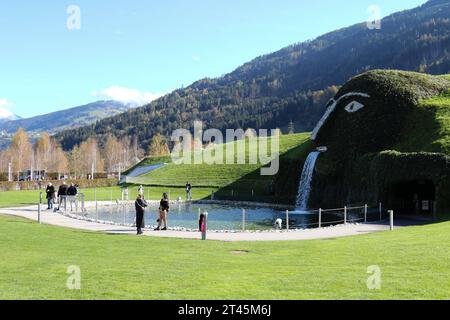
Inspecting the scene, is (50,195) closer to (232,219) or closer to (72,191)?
(72,191)

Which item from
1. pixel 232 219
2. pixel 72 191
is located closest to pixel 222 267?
pixel 232 219

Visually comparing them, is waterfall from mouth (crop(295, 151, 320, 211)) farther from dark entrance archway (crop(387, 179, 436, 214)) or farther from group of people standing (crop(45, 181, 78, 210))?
group of people standing (crop(45, 181, 78, 210))

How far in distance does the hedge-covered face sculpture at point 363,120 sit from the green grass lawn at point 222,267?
19270mm

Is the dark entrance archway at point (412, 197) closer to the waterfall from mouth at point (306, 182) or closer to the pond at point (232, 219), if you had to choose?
the pond at point (232, 219)

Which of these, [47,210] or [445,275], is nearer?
[445,275]

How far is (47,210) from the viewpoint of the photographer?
36.8 meters

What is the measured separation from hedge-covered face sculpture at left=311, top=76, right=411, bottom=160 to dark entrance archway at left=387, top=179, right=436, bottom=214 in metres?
4.04

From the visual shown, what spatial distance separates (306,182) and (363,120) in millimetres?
7640

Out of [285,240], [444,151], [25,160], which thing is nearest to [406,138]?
[444,151]

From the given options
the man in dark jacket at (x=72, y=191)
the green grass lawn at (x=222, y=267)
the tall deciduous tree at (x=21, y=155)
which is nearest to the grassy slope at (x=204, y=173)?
the man in dark jacket at (x=72, y=191)

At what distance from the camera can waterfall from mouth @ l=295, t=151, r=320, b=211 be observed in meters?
42.2

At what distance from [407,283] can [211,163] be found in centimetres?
6715

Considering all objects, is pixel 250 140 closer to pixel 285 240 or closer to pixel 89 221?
pixel 89 221

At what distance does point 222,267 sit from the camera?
13.6 m
